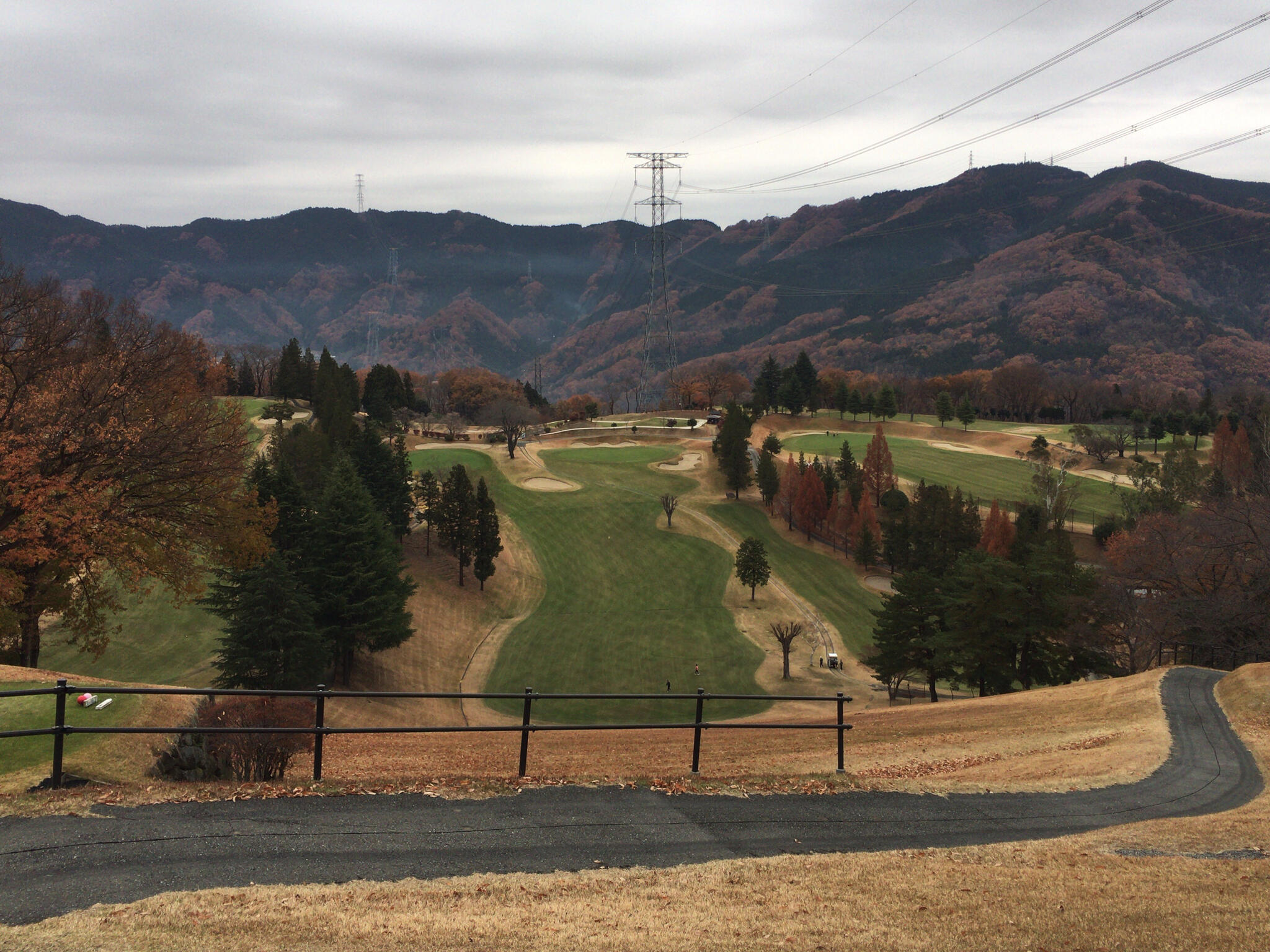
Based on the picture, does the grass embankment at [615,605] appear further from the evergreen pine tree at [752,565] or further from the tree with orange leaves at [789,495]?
the tree with orange leaves at [789,495]

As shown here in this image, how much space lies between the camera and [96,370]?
2845 cm

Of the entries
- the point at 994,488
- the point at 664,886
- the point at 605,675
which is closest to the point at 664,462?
the point at 994,488

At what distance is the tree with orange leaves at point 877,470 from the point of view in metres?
95.8

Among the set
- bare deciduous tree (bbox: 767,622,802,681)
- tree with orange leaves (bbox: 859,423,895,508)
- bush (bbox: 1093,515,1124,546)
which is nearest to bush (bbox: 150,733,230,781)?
bare deciduous tree (bbox: 767,622,802,681)

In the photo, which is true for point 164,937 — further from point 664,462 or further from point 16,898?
point 664,462

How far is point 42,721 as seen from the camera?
52.2 ft

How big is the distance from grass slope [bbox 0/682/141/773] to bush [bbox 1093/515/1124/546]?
277ft

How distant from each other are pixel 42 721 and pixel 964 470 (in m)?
110

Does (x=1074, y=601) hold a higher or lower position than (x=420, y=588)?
Result: higher

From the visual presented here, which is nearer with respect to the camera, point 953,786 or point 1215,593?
point 953,786

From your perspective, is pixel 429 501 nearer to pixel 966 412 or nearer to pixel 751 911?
pixel 751 911

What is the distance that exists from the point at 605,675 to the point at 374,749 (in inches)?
1453

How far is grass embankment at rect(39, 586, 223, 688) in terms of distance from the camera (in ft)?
132

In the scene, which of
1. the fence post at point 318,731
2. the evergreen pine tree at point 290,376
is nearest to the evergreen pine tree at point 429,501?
the evergreen pine tree at point 290,376
